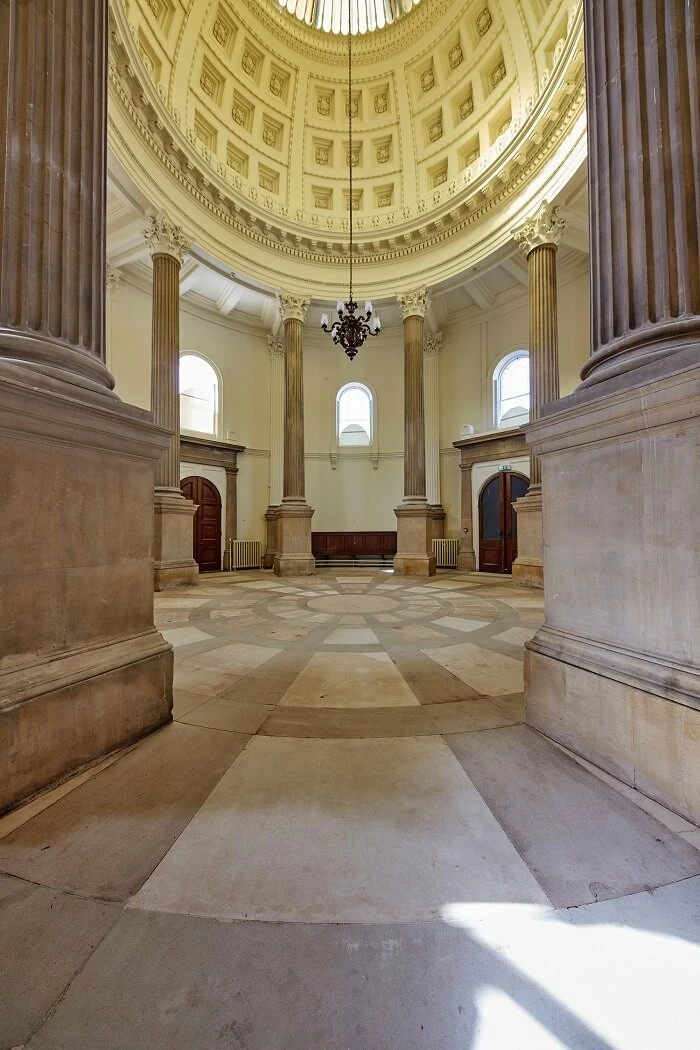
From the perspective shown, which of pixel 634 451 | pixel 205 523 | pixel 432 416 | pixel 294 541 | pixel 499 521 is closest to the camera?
pixel 634 451

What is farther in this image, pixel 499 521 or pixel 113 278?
pixel 499 521

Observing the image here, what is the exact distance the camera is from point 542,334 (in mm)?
8984

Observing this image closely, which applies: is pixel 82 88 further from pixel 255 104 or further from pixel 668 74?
pixel 255 104

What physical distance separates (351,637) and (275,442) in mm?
11473

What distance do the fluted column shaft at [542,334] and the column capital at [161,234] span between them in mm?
8130

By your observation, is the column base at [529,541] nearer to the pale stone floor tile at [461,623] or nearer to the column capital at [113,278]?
the pale stone floor tile at [461,623]

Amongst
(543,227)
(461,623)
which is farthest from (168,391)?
(543,227)

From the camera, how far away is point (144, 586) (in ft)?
8.08

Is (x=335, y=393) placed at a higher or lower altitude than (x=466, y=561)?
higher

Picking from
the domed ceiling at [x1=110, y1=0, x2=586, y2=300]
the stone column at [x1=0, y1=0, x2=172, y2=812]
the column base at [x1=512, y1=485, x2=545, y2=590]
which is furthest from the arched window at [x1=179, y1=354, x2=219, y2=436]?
the stone column at [x1=0, y1=0, x2=172, y2=812]

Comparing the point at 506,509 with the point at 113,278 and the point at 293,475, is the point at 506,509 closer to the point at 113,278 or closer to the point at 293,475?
the point at 293,475

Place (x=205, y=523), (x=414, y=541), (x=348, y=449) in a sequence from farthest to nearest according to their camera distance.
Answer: (x=348, y=449) → (x=205, y=523) → (x=414, y=541)

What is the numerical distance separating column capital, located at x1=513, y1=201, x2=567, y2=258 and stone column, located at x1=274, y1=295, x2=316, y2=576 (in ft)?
20.0

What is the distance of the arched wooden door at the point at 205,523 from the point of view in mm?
13031
